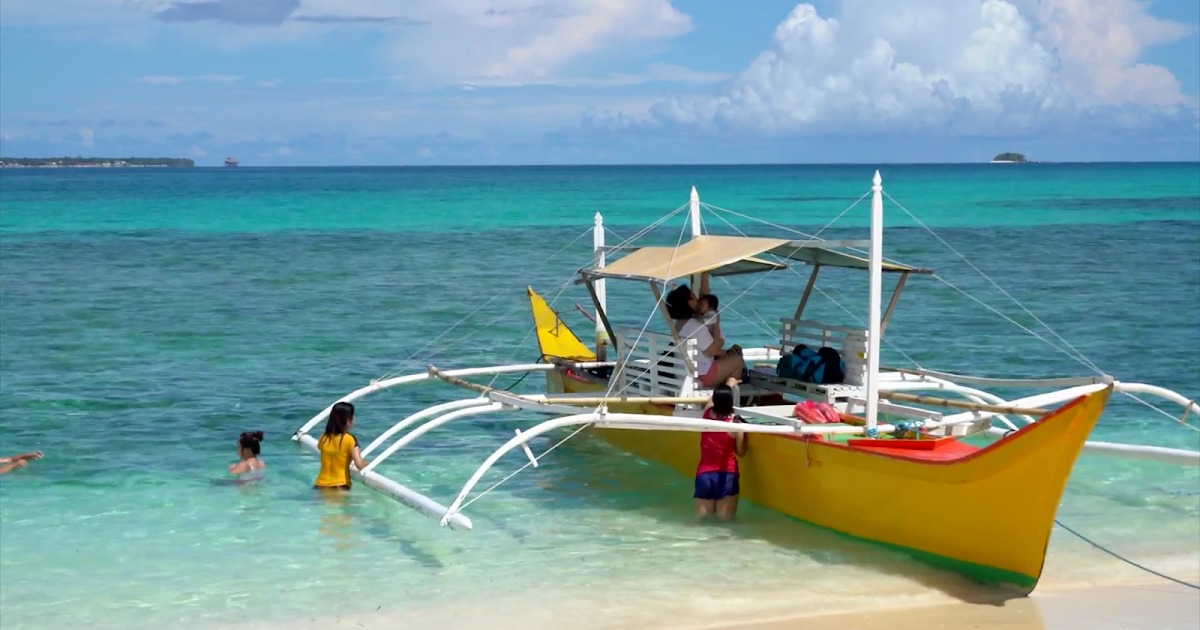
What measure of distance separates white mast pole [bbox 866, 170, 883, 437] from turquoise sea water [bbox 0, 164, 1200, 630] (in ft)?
3.32

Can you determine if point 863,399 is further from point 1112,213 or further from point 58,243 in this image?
point 1112,213

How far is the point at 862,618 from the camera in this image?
314 inches

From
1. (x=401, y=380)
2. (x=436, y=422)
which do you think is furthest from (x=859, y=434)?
(x=401, y=380)

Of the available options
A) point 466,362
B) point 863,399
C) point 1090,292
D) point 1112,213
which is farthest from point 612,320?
point 1112,213

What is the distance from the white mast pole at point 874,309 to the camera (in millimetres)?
9055

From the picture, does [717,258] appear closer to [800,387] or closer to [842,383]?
[800,387]

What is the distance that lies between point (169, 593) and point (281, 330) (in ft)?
45.5

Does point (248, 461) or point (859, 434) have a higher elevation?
point (859, 434)

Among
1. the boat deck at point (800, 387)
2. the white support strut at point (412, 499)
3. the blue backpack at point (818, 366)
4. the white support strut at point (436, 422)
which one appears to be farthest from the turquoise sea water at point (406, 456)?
the blue backpack at point (818, 366)

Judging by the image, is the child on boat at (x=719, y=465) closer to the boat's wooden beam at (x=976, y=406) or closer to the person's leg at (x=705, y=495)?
the person's leg at (x=705, y=495)

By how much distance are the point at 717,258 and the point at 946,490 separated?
2.77 meters

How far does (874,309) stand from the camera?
29.8 feet

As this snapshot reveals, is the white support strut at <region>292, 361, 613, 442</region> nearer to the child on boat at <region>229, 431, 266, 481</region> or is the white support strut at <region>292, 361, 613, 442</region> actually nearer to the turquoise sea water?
the turquoise sea water

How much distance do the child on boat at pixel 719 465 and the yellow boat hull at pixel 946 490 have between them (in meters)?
0.12
